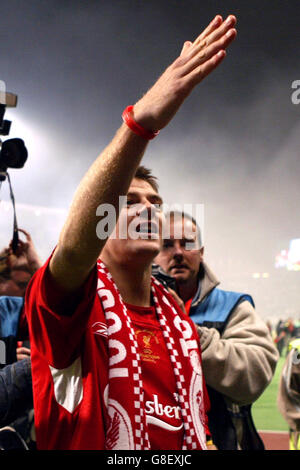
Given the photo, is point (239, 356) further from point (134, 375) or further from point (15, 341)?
point (15, 341)

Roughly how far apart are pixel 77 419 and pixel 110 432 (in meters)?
0.08

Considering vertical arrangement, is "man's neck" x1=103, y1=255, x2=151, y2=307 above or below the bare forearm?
below

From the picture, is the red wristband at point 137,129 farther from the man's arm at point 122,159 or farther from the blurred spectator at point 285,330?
the blurred spectator at point 285,330

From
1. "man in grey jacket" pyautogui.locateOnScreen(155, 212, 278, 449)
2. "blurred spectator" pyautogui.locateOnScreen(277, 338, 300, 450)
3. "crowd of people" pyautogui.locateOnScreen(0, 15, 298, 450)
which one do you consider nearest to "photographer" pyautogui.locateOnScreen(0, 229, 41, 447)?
"crowd of people" pyautogui.locateOnScreen(0, 15, 298, 450)

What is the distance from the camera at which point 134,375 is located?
30.9 inches

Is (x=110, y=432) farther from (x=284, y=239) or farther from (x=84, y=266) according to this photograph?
(x=284, y=239)

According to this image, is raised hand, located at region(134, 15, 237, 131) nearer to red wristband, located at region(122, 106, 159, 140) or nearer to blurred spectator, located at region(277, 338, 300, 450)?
red wristband, located at region(122, 106, 159, 140)

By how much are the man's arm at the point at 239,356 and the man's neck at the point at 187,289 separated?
0.18 meters

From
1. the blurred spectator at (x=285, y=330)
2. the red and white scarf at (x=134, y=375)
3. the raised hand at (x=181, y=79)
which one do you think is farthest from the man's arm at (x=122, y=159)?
the blurred spectator at (x=285, y=330)

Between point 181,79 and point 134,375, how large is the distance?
1.69ft

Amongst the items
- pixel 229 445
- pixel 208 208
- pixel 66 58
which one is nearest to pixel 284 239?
pixel 208 208

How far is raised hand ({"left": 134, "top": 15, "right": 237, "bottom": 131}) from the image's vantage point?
572 millimetres

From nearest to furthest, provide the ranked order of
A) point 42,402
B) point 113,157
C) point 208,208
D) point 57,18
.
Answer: point 113,157
point 42,402
point 57,18
point 208,208
